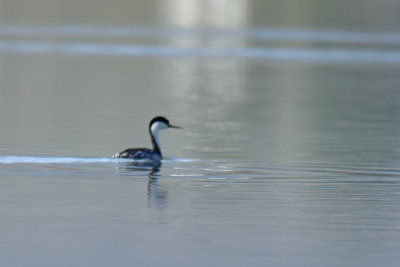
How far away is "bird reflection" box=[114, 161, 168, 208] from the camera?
538 inches

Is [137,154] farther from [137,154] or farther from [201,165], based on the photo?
[201,165]

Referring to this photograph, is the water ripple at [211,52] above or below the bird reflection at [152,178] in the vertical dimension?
below

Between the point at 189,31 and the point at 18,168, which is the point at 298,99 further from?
the point at 189,31

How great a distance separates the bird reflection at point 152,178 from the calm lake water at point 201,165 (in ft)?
0.12

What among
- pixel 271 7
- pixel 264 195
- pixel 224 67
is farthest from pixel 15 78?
pixel 271 7

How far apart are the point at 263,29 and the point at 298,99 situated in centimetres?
5178

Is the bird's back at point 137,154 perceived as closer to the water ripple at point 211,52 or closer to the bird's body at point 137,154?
the bird's body at point 137,154

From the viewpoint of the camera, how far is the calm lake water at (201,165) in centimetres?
1134

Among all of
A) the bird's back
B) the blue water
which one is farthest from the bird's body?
the blue water

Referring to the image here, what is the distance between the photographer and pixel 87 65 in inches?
1710

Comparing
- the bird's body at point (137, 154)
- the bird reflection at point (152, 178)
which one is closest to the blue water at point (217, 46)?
the bird's body at point (137, 154)

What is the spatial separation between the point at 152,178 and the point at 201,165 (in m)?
1.44

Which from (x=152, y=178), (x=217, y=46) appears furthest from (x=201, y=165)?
(x=217, y=46)

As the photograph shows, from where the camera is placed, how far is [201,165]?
1702cm
